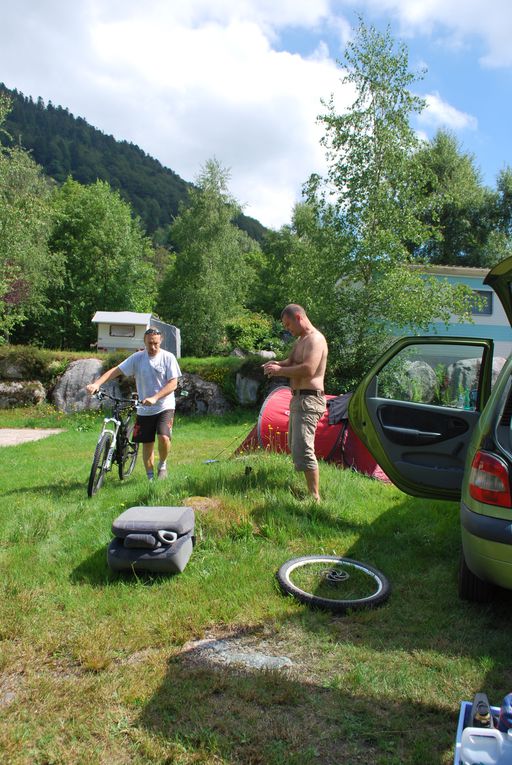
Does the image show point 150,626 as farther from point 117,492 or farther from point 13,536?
point 117,492

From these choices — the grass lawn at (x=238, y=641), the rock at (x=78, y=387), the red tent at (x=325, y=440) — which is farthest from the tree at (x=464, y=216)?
the grass lawn at (x=238, y=641)

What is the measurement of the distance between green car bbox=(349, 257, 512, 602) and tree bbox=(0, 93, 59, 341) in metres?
15.9

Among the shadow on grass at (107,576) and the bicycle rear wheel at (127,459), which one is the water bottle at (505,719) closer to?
the shadow on grass at (107,576)

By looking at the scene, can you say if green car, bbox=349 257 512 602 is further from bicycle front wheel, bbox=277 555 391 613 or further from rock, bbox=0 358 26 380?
rock, bbox=0 358 26 380

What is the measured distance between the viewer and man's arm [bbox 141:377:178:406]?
5877 millimetres

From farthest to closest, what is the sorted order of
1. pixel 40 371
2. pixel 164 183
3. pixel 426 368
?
1. pixel 164 183
2. pixel 40 371
3. pixel 426 368

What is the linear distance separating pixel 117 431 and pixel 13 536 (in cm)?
196

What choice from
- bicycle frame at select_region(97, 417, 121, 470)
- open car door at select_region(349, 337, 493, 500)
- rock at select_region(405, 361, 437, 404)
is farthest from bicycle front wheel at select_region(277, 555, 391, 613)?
rock at select_region(405, 361, 437, 404)

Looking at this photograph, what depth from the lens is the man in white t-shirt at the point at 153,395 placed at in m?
6.18

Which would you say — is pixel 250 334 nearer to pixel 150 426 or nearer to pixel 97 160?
pixel 150 426

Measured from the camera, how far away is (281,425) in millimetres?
7473

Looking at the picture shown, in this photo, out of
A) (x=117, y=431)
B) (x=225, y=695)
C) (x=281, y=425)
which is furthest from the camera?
(x=281, y=425)

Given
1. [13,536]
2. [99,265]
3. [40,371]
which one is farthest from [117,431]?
[99,265]

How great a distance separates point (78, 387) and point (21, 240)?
5743 mm
